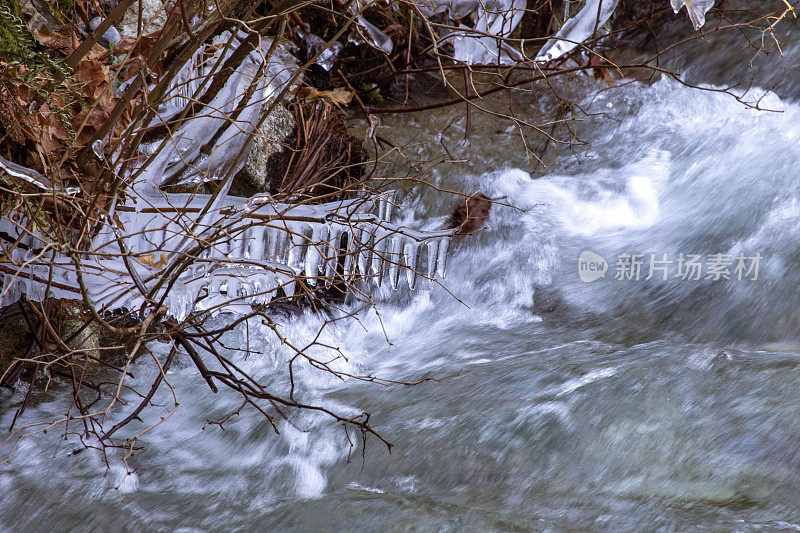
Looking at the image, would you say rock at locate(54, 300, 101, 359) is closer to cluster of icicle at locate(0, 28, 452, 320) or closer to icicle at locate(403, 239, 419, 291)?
cluster of icicle at locate(0, 28, 452, 320)

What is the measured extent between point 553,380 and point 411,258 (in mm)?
1300

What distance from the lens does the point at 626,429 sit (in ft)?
7.06

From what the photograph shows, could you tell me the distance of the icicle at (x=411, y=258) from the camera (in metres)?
3.57

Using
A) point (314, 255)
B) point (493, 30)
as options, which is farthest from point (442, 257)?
point (493, 30)

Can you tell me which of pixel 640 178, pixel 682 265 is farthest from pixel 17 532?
pixel 640 178

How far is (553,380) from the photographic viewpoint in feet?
8.30

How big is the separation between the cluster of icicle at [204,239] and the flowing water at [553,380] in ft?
0.96

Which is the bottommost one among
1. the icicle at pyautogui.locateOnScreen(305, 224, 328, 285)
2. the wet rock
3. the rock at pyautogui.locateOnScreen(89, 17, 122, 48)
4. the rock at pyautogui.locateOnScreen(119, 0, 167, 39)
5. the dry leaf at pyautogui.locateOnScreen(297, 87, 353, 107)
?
the icicle at pyautogui.locateOnScreen(305, 224, 328, 285)

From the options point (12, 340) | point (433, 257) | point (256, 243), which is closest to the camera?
point (12, 340)

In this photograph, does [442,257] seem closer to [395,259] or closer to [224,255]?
[395,259]

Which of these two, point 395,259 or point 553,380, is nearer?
point 553,380

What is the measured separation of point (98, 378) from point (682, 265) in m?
2.87

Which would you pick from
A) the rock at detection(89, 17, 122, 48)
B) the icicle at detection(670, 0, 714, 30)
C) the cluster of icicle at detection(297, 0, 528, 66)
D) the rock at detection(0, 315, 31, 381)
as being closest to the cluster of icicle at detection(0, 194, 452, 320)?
the rock at detection(0, 315, 31, 381)

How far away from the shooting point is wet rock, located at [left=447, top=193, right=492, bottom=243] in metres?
3.72
